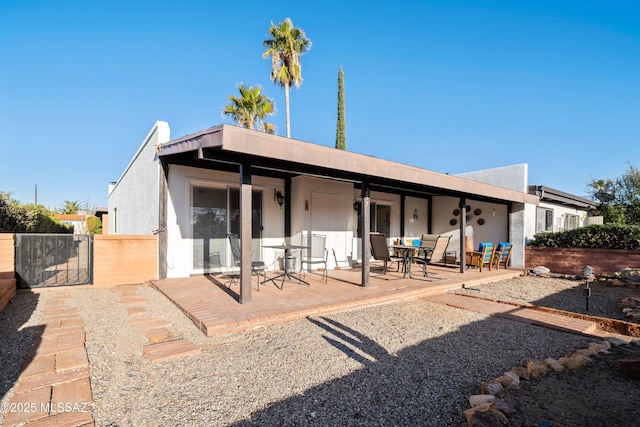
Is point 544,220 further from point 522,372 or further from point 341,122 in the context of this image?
point 341,122

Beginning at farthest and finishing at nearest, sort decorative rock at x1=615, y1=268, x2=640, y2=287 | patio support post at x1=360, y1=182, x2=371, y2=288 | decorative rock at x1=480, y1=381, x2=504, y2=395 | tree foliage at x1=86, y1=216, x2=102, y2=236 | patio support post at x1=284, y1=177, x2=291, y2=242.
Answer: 1. tree foliage at x1=86, y1=216, x2=102, y2=236
2. patio support post at x1=284, y1=177, x2=291, y2=242
3. decorative rock at x1=615, y1=268, x2=640, y2=287
4. patio support post at x1=360, y1=182, x2=371, y2=288
5. decorative rock at x1=480, y1=381, x2=504, y2=395

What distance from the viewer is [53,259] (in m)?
6.21

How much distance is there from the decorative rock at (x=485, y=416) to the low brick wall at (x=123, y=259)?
660 centimetres

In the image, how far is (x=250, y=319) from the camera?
4016 mm

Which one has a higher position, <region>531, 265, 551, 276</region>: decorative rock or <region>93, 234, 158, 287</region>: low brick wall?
<region>93, 234, 158, 287</region>: low brick wall

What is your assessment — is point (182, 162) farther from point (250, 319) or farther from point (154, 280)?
point (250, 319)

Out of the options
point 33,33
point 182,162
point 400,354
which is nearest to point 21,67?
point 33,33

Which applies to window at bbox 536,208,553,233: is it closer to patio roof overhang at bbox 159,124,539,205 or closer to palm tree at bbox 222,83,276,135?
patio roof overhang at bbox 159,124,539,205

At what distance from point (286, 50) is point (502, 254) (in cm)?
1442

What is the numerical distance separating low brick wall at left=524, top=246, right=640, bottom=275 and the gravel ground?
689cm

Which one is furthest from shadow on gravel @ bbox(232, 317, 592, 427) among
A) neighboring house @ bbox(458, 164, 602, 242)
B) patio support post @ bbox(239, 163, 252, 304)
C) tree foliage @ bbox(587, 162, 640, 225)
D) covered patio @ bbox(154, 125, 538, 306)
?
tree foliage @ bbox(587, 162, 640, 225)

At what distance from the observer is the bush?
8.60m

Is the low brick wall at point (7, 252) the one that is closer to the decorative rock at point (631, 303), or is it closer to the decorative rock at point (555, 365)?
the decorative rock at point (555, 365)

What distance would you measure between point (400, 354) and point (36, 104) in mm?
16403
